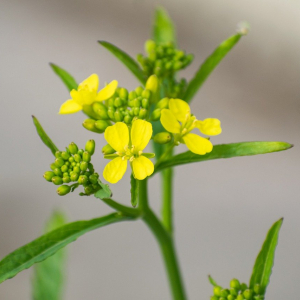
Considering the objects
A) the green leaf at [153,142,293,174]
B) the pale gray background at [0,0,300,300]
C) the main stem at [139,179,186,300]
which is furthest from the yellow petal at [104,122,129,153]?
the pale gray background at [0,0,300,300]

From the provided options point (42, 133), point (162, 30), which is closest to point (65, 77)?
point (42, 133)

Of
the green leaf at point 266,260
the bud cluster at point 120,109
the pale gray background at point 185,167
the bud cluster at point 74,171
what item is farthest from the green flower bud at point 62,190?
the pale gray background at point 185,167

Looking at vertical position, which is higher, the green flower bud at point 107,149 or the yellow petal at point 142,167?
the green flower bud at point 107,149

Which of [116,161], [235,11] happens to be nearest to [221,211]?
[235,11]

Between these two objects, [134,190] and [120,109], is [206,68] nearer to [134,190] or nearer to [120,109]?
[120,109]

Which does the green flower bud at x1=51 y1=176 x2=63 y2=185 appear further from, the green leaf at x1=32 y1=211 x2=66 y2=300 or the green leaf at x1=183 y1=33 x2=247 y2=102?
the green leaf at x1=32 y1=211 x2=66 y2=300

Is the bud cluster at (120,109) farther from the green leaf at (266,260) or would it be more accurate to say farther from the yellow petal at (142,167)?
the green leaf at (266,260)
